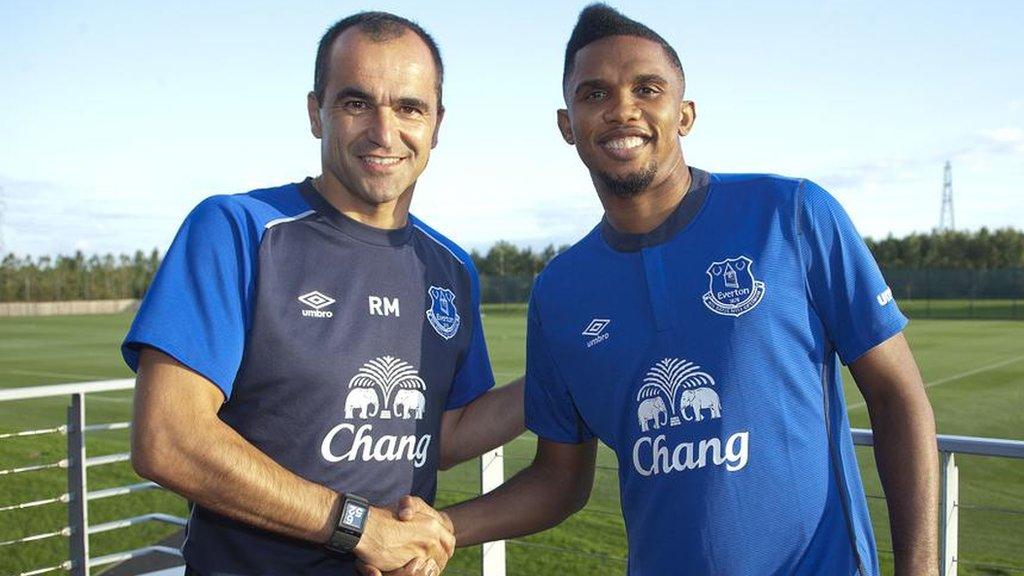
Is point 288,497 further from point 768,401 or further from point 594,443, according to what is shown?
point 768,401

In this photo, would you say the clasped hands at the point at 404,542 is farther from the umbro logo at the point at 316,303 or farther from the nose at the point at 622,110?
the nose at the point at 622,110

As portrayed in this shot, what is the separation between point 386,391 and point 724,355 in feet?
2.70

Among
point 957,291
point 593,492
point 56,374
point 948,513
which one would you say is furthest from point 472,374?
point 957,291

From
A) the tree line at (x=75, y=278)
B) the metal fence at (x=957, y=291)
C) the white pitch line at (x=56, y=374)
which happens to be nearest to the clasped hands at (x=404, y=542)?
the white pitch line at (x=56, y=374)

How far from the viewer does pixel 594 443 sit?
2504 millimetres

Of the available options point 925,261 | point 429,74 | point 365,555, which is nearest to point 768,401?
point 365,555

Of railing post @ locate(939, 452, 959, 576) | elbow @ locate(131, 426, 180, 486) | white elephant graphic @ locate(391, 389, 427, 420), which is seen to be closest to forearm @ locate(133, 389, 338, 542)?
elbow @ locate(131, 426, 180, 486)

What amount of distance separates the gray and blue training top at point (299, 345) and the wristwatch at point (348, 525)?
0.38 ft

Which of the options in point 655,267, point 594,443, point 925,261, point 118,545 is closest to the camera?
point 655,267

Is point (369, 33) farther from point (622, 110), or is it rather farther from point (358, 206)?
point (622, 110)

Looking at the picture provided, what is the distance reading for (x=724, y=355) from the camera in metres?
2.01

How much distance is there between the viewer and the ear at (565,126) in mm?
2395

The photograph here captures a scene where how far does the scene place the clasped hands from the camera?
2133mm

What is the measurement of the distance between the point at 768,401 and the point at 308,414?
1047 mm
